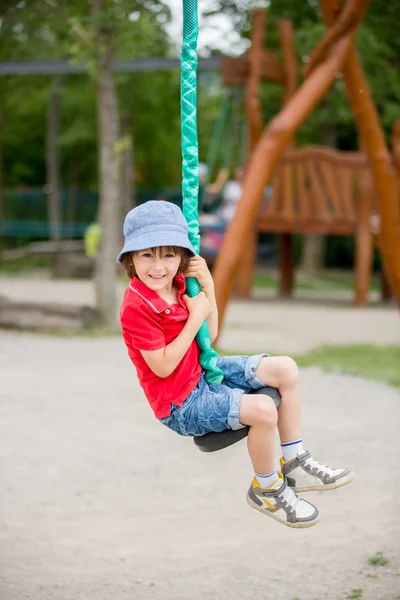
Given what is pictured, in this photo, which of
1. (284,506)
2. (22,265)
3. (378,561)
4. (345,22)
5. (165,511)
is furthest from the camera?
(22,265)

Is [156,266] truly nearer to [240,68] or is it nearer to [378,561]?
[378,561]

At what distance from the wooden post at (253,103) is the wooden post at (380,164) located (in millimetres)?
5280

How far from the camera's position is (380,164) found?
25.8ft

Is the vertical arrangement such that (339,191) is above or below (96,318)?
above

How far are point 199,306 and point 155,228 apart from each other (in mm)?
286

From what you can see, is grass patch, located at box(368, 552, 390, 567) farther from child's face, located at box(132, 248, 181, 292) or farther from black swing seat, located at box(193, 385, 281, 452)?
child's face, located at box(132, 248, 181, 292)

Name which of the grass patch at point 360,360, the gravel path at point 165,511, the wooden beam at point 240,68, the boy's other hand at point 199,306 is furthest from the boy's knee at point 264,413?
the wooden beam at point 240,68

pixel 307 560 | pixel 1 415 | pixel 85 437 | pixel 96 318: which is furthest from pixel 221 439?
pixel 96 318

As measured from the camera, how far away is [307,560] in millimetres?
4215

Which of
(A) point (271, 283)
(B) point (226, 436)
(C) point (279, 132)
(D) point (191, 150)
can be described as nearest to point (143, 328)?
(B) point (226, 436)

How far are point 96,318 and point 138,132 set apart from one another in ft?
50.3

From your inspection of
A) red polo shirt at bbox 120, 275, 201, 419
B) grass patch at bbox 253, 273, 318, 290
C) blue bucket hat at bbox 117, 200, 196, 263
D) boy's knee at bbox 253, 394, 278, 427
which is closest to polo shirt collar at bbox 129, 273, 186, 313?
red polo shirt at bbox 120, 275, 201, 419

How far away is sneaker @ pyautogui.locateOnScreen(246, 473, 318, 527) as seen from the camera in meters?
3.09

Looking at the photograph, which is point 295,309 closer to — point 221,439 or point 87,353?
point 87,353
